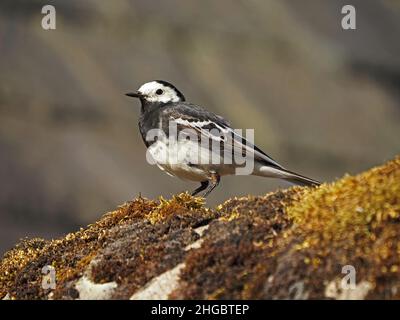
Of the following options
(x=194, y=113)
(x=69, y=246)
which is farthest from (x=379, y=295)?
(x=194, y=113)

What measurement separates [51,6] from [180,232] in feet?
30.8

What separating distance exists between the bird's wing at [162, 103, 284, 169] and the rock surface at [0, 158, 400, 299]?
2.30m

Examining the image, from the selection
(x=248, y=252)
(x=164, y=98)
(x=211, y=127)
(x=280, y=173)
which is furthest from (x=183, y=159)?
(x=248, y=252)

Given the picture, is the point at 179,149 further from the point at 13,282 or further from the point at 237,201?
the point at 13,282

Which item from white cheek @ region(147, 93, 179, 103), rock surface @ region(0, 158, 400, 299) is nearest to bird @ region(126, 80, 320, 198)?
white cheek @ region(147, 93, 179, 103)

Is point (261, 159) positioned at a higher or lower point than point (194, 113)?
lower

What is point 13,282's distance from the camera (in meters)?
4.99

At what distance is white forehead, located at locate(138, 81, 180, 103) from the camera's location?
27.6ft

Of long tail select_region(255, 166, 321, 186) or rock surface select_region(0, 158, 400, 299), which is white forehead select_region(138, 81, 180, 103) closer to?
long tail select_region(255, 166, 321, 186)

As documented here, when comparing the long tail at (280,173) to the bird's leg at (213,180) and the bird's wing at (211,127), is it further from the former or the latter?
the bird's leg at (213,180)

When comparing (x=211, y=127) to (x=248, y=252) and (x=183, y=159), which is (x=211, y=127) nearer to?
(x=183, y=159)

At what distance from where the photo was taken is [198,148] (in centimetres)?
735

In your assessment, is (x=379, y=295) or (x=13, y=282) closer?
(x=379, y=295)

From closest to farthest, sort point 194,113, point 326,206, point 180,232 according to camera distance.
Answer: point 326,206
point 180,232
point 194,113
